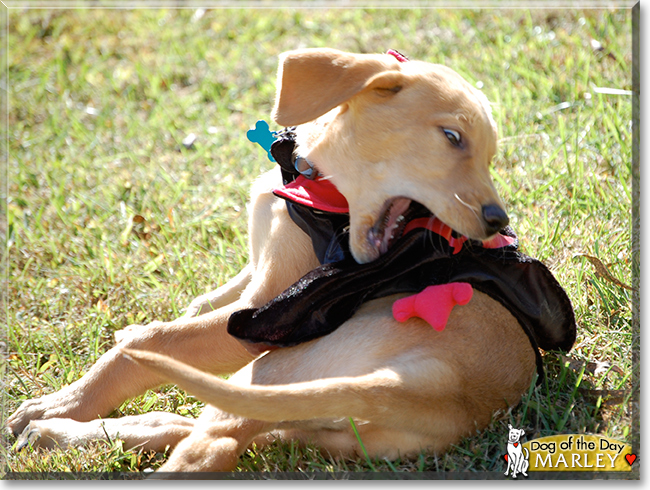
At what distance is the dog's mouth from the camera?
2.73m

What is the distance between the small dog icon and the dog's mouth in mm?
869

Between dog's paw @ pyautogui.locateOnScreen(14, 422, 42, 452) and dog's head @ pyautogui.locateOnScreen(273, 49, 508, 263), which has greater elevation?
dog's head @ pyautogui.locateOnScreen(273, 49, 508, 263)

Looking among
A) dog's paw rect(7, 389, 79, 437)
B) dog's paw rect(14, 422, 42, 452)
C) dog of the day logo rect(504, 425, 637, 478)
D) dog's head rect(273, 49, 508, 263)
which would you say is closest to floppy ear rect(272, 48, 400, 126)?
dog's head rect(273, 49, 508, 263)

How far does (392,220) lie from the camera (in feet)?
9.09

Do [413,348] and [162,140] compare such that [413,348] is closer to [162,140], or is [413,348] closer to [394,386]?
[394,386]

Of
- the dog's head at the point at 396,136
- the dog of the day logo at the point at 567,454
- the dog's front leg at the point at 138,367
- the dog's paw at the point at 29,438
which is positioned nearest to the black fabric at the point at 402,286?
the dog's head at the point at 396,136

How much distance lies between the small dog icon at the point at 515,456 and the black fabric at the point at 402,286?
381 mm

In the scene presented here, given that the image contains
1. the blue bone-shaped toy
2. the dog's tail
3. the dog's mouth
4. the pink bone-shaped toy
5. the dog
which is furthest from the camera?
the blue bone-shaped toy

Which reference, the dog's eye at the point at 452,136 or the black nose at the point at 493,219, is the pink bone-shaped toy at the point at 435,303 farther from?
the dog's eye at the point at 452,136

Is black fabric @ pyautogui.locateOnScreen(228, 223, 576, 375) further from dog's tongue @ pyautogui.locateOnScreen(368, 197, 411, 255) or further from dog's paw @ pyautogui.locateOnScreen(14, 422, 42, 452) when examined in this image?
dog's paw @ pyautogui.locateOnScreen(14, 422, 42, 452)

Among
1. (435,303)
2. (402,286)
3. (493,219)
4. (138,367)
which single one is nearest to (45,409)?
(138,367)

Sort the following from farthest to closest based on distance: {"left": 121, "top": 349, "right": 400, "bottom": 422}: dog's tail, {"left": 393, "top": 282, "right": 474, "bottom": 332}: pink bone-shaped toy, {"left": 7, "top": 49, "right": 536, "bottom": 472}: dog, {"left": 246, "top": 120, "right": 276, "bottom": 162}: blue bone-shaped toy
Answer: {"left": 246, "top": 120, "right": 276, "bottom": 162}: blue bone-shaped toy < {"left": 393, "top": 282, "right": 474, "bottom": 332}: pink bone-shaped toy < {"left": 7, "top": 49, "right": 536, "bottom": 472}: dog < {"left": 121, "top": 349, "right": 400, "bottom": 422}: dog's tail

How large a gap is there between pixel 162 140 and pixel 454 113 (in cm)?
341

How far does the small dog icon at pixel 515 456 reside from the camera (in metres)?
2.39
